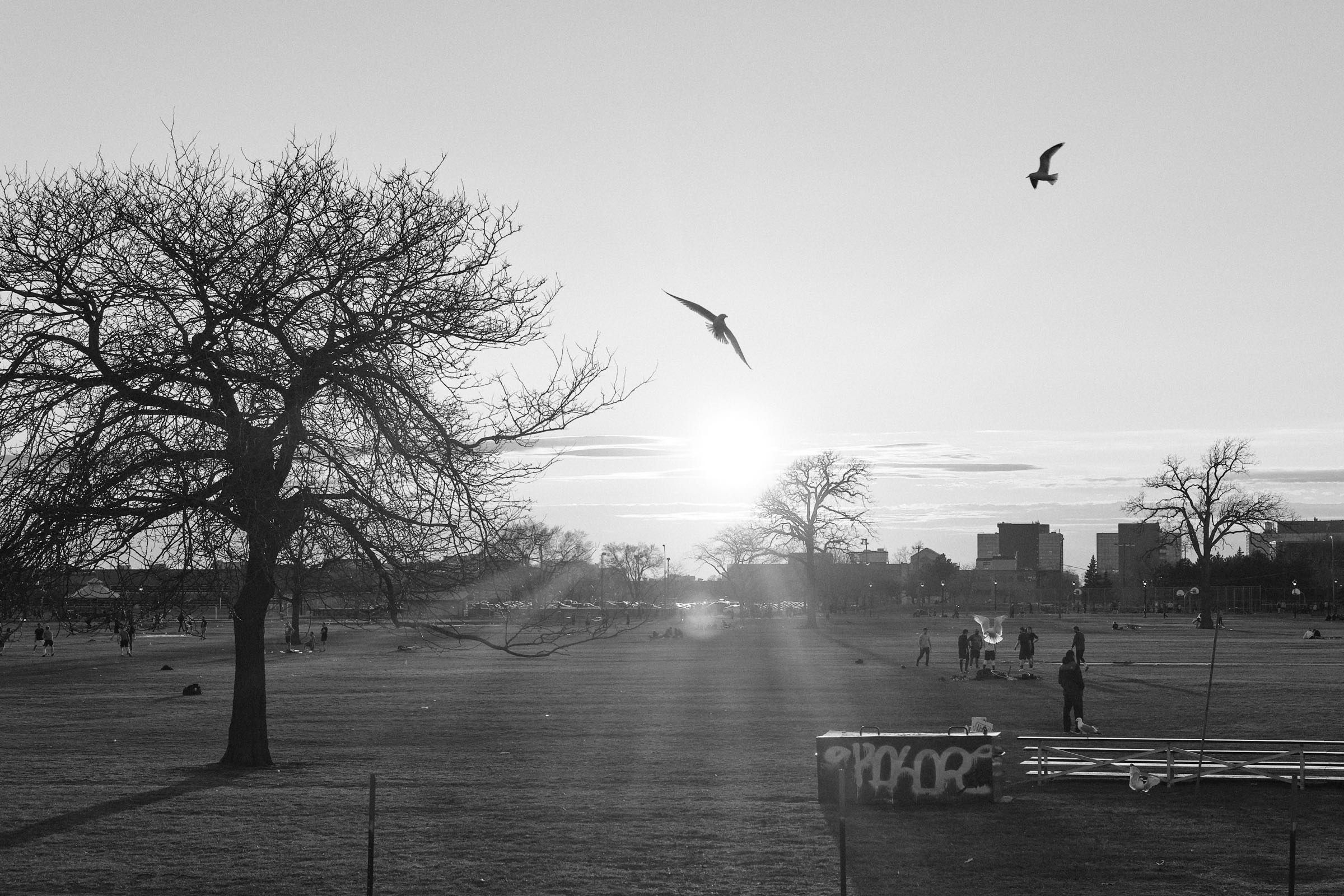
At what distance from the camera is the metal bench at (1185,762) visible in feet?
58.2

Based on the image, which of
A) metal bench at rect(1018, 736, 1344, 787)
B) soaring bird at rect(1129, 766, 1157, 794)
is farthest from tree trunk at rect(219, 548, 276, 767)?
soaring bird at rect(1129, 766, 1157, 794)

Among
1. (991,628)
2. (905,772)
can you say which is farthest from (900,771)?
(991,628)

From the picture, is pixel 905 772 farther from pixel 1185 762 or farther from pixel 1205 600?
pixel 1205 600

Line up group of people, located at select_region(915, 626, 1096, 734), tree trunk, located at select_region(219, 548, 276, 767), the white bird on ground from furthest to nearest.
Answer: the white bird on ground, group of people, located at select_region(915, 626, 1096, 734), tree trunk, located at select_region(219, 548, 276, 767)

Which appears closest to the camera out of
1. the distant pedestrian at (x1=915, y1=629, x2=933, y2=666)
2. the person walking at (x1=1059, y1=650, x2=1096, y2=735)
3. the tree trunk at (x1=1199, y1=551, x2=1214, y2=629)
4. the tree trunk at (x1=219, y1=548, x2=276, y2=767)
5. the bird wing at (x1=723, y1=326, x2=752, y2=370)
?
the bird wing at (x1=723, y1=326, x2=752, y2=370)

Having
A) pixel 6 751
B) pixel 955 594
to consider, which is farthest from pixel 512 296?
pixel 955 594

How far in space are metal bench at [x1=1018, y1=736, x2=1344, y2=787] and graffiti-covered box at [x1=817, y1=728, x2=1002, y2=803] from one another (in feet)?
7.01

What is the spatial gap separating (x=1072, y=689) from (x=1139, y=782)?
26.6ft

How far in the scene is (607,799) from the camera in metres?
17.7

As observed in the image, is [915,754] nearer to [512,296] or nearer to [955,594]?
[512,296]

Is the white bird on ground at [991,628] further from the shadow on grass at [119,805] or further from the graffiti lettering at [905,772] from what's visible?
the shadow on grass at [119,805]

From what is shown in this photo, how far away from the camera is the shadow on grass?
49.2ft

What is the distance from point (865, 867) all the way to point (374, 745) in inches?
522

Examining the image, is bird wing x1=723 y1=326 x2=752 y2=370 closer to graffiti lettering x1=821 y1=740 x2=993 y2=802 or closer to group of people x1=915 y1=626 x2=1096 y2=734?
graffiti lettering x1=821 y1=740 x2=993 y2=802
